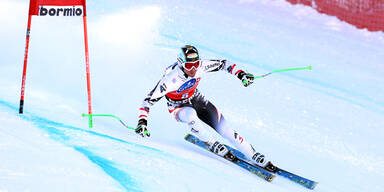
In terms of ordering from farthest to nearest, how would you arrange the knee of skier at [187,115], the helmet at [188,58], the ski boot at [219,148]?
the ski boot at [219,148] < the knee of skier at [187,115] < the helmet at [188,58]

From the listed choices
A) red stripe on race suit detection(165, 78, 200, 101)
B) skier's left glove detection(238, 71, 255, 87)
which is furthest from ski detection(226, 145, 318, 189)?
red stripe on race suit detection(165, 78, 200, 101)

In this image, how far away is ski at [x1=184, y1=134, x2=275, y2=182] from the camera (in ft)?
13.6

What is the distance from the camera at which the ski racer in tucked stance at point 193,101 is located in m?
4.13

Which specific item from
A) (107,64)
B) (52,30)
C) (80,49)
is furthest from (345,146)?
(52,30)

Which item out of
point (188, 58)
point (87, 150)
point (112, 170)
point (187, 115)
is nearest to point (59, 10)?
point (188, 58)

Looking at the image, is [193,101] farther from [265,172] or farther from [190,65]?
[265,172]

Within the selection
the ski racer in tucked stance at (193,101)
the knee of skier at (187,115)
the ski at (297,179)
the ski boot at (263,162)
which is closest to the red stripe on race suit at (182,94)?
the ski racer in tucked stance at (193,101)

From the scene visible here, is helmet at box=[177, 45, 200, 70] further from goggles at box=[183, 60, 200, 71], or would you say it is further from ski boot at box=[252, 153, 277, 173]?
ski boot at box=[252, 153, 277, 173]

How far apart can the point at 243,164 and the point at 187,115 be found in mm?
650

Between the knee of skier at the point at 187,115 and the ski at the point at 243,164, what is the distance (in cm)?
43

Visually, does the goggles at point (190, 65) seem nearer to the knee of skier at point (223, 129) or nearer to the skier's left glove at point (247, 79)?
the skier's left glove at point (247, 79)

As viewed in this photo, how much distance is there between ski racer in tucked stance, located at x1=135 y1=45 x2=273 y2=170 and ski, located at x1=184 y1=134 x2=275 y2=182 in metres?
0.06

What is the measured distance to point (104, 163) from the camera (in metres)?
3.37

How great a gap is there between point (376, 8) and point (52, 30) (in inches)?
208
